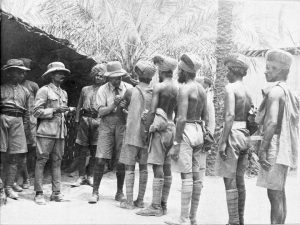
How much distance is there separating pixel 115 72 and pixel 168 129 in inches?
45.5

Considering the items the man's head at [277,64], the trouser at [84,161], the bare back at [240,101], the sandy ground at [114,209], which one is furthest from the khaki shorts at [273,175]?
the trouser at [84,161]

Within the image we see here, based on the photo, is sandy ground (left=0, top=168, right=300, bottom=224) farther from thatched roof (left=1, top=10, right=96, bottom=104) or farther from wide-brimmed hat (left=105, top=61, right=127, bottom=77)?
thatched roof (left=1, top=10, right=96, bottom=104)

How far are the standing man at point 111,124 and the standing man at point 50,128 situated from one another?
50 cm

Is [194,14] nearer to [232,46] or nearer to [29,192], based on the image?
[232,46]

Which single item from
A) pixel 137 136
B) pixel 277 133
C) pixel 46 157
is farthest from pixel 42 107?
pixel 277 133

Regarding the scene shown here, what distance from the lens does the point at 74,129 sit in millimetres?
8109

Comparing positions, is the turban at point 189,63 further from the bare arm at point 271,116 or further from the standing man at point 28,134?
the standing man at point 28,134

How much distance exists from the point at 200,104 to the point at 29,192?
108 inches

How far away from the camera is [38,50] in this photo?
656cm

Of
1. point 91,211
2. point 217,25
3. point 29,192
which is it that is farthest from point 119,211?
point 217,25

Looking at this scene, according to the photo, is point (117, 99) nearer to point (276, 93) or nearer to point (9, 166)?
point (9, 166)

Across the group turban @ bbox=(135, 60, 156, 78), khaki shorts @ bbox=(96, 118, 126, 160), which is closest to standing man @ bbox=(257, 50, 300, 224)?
turban @ bbox=(135, 60, 156, 78)

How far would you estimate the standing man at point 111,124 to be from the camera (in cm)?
587

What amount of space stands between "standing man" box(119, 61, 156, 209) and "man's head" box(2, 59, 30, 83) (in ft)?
4.70
